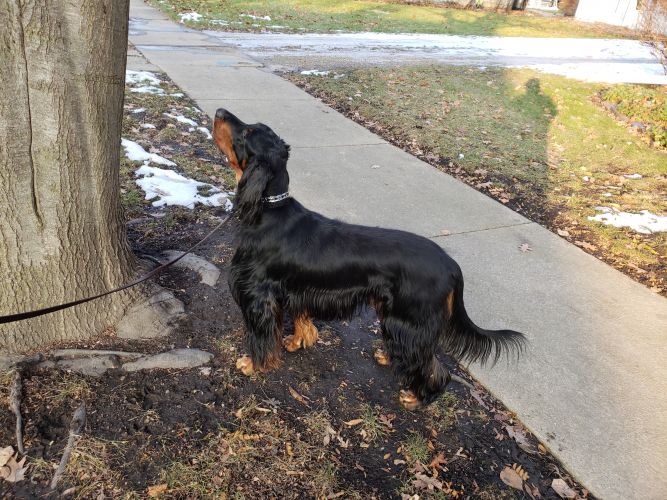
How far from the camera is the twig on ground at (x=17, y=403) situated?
2435mm

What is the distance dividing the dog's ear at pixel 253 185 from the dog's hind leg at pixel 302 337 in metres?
0.95

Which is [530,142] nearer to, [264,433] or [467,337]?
[467,337]

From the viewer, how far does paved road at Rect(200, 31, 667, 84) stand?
42.7 feet

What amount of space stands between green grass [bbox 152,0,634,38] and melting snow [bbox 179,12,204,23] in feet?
0.70

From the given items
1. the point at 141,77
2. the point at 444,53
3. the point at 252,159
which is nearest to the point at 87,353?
the point at 252,159

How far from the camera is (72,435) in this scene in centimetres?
253

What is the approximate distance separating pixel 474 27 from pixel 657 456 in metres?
22.6

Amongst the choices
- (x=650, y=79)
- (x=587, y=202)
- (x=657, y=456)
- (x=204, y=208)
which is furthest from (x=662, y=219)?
(x=650, y=79)

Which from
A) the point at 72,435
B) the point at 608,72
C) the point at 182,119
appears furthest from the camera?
the point at 608,72

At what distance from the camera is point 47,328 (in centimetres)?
299

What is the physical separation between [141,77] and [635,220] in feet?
27.3

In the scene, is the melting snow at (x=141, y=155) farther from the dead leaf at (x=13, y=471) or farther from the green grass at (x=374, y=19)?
the green grass at (x=374, y=19)

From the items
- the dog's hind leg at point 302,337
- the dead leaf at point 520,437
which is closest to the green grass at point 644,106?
the dead leaf at point 520,437

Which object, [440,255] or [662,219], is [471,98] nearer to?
[662,219]
